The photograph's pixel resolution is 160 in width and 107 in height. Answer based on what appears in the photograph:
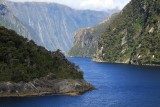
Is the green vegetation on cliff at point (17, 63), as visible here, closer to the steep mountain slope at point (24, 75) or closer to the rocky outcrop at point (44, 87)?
the steep mountain slope at point (24, 75)

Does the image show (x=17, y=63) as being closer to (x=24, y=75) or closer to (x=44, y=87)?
(x=24, y=75)

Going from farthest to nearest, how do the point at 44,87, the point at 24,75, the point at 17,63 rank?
the point at 17,63 < the point at 44,87 < the point at 24,75

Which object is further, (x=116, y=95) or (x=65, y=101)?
(x=116, y=95)

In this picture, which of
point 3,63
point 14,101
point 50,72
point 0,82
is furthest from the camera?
point 50,72

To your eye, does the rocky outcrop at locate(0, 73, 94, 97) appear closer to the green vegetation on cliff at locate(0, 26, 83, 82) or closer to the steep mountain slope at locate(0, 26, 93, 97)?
the steep mountain slope at locate(0, 26, 93, 97)

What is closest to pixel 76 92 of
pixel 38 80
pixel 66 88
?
pixel 66 88

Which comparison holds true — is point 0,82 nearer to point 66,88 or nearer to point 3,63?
point 3,63

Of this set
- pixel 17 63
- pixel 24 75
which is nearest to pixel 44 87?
pixel 24 75

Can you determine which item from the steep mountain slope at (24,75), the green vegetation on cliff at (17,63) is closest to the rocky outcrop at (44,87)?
the steep mountain slope at (24,75)
